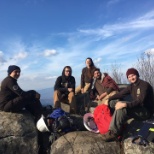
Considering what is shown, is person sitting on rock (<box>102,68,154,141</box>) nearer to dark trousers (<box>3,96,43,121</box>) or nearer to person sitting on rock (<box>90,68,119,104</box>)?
person sitting on rock (<box>90,68,119,104</box>)

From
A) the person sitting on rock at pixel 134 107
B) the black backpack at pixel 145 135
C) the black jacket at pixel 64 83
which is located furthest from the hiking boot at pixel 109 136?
the black jacket at pixel 64 83

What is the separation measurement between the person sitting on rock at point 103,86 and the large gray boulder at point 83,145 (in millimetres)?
2374

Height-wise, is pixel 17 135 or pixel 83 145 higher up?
pixel 17 135

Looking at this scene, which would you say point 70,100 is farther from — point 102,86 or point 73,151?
point 73,151

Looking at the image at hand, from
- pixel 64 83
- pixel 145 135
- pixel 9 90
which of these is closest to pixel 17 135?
pixel 9 90

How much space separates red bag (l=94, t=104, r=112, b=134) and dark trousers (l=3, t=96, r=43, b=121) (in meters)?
2.13

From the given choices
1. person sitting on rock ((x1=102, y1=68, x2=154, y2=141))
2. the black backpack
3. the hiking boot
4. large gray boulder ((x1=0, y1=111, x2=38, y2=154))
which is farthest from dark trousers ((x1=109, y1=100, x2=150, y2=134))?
large gray boulder ((x1=0, y1=111, x2=38, y2=154))

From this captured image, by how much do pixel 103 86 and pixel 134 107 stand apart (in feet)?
9.25

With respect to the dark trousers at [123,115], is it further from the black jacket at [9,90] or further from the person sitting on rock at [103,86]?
the black jacket at [9,90]

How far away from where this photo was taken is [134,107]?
24.3 ft

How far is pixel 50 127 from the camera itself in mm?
8281

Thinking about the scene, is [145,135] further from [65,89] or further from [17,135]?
[65,89]

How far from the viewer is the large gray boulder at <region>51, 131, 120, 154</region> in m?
7.19

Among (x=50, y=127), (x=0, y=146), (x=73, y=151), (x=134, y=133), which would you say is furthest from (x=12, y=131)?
(x=134, y=133)
